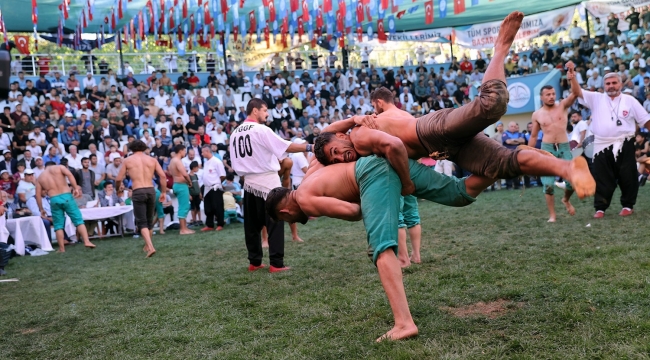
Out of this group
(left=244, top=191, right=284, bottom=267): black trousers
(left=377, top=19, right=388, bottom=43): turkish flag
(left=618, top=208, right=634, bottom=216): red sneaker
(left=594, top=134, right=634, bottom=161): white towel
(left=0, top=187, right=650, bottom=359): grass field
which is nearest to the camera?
(left=0, top=187, right=650, bottom=359): grass field

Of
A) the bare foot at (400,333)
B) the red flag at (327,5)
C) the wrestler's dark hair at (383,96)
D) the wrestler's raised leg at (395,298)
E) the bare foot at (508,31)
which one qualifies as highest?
the red flag at (327,5)

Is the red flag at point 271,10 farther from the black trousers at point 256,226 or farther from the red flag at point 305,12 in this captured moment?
the black trousers at point 256,226

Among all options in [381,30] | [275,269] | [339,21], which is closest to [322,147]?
[275,269]

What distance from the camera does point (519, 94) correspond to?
22922 mm

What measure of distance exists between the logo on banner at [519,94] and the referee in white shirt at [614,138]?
1404 centimetres

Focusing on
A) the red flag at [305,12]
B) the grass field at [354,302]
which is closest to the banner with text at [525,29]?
the red flag at [305,12]

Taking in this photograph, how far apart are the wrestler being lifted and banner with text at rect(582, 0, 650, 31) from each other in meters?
22.4

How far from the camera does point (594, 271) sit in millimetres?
5180

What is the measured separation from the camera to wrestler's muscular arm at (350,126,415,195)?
3969 millimetres

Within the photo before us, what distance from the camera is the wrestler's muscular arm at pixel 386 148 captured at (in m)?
3.97

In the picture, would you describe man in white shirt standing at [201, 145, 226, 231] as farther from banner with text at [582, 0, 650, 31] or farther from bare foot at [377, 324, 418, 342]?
banner with text at [582, 0, 650, 31]

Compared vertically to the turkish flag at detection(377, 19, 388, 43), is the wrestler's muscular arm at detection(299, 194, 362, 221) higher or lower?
lower

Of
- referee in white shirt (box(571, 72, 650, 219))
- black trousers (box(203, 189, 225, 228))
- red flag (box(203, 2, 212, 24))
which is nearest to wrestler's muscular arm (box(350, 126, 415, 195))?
referee in white shirt (box(571, 72, 650, 219))

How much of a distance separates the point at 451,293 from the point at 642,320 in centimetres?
152
